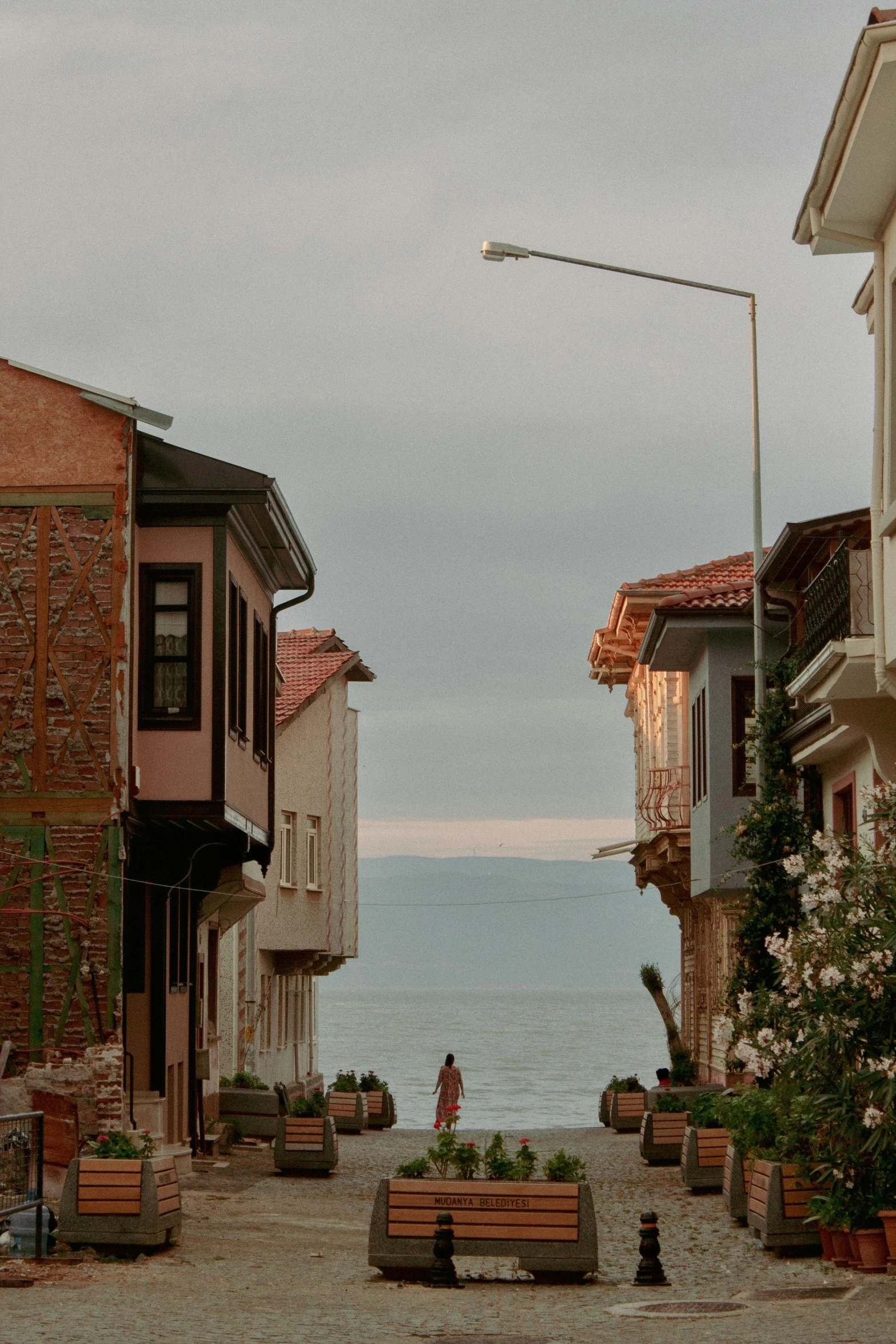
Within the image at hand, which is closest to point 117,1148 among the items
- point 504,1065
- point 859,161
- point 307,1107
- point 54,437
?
point 54,437

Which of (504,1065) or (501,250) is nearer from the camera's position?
(501,250)

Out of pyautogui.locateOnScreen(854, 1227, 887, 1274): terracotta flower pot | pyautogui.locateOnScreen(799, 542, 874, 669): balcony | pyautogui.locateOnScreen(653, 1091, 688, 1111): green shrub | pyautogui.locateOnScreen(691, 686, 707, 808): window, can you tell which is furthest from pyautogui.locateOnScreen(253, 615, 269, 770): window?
pyautogui.locateOnScreen(854, 1227, 887, 1274): terracotta flower pot

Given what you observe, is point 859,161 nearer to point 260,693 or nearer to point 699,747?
point 260,693

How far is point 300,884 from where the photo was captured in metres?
40.2

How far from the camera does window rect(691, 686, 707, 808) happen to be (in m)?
29.3

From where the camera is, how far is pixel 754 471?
23.5 m

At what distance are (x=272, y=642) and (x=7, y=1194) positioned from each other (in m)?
13.9

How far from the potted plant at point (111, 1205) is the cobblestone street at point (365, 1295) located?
31cm

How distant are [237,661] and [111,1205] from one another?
30.8 feet

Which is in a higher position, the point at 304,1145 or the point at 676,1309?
the point at 676,1309

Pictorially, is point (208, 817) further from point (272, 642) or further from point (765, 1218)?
point (765, 1218)

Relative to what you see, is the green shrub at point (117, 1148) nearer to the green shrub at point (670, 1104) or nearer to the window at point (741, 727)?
the window at point (741, 727)

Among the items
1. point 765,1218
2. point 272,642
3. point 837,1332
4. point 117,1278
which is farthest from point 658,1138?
point 837,1332

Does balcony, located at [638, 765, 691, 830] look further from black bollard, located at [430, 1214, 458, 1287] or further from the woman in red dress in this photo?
black bollard, located at [430, 1214, 458, 1287]
